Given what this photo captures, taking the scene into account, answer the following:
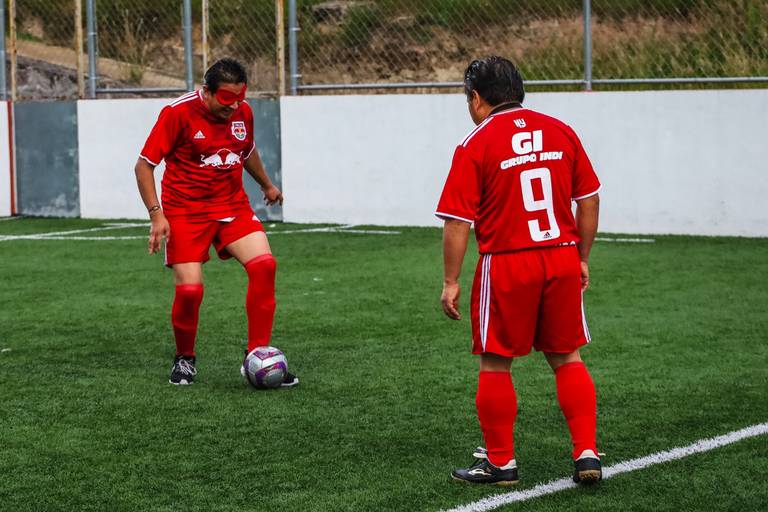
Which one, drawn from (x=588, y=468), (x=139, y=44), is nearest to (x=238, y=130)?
(x=588, y=468)

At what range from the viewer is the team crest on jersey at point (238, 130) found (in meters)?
7.44

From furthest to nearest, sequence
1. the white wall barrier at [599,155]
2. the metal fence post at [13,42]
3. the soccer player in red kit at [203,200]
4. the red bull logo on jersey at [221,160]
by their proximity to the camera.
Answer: the metal fence post at [13,42] → the white wall barrier at [599,155] → the red bull logo on jersey at [221,160] → the soccer player in red kit at [203,200]

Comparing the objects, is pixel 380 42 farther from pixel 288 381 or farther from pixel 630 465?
pixel 630 465

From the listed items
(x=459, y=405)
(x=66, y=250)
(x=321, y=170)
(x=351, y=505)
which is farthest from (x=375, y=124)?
(x=351, y=505)

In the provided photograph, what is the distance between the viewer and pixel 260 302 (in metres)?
7.26

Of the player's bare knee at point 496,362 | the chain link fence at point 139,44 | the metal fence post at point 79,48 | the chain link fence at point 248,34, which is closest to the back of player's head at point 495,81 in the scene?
the player's bare knee at point 496,362

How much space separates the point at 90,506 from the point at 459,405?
87.7 inches

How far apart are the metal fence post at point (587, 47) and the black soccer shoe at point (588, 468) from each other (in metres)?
9.91

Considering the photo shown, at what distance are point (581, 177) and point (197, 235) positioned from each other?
116 inches

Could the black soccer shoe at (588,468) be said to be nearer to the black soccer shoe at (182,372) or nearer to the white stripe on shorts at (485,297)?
the white stripe on shorts at (485,297)

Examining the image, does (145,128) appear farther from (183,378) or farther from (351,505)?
(351,505)

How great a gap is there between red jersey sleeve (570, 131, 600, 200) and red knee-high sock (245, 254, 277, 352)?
2552 millimetres

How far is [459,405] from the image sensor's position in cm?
654

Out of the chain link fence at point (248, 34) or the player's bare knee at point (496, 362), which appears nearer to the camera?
the player's bare knee at point (496, 362)
